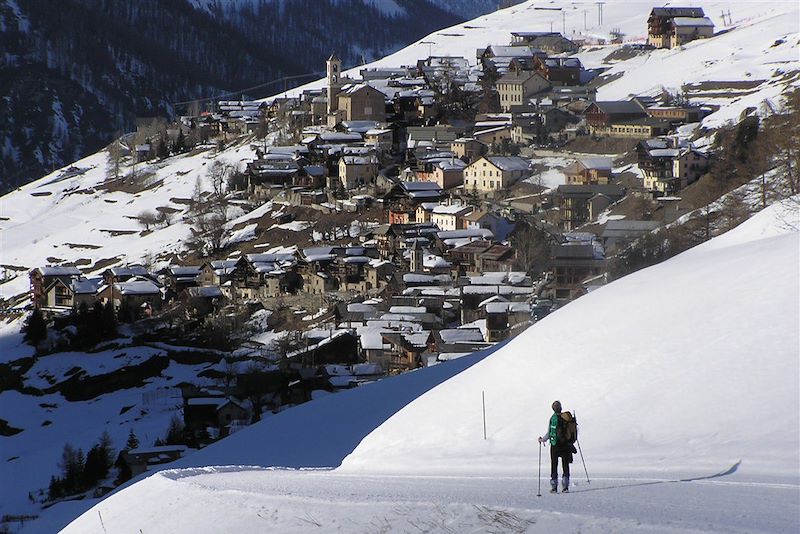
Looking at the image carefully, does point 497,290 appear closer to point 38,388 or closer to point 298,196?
point 38,388

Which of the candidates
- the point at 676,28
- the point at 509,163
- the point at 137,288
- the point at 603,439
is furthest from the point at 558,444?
the point at 676,28

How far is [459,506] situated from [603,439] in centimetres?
284

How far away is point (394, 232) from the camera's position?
37031 mm

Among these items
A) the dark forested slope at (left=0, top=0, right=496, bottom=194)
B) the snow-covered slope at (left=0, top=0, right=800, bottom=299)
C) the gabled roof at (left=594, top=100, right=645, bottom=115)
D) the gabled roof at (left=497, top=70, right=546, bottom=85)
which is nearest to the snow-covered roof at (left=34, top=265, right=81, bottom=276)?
the snow-covered slope at (left=0, top=0, right=800, bottom=299)

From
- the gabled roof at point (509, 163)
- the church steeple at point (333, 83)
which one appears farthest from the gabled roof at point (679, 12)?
the gabled roof at point (509, 163)

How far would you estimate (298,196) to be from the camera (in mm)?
44219

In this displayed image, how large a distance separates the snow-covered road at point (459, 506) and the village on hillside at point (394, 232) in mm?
11293

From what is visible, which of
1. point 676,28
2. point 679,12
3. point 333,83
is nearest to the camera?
point 333,83

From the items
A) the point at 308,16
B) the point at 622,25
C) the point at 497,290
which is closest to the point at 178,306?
the point at 497,290

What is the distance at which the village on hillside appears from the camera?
2736 cm

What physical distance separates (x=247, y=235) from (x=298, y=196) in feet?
9.90

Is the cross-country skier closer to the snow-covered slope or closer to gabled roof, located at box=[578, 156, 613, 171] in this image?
gabled roof, located at box=[578, 156, 613, 171]

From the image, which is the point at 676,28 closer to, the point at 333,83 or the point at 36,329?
the point at 333,83

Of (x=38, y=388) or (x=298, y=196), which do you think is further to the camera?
(x=298, y=196)
